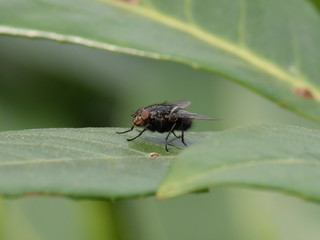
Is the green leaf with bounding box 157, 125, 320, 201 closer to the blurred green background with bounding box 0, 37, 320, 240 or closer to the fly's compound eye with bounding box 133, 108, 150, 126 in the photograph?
the fly's compound eye with bounding box 133, 108, 150, 126

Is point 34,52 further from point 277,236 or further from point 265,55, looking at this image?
point 265,55

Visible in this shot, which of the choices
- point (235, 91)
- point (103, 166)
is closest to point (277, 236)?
point (235, 91)

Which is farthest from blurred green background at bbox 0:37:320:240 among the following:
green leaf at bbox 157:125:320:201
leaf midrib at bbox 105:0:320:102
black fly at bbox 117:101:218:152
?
green leaf at bbox 157:125:320:201

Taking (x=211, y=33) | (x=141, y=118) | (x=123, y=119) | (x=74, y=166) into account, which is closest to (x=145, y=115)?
(x=141, y=118)

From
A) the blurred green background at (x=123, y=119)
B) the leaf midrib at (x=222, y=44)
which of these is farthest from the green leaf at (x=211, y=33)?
the blurred green background at (x=123, y=119)

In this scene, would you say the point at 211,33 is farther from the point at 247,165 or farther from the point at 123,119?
the point at 123,119

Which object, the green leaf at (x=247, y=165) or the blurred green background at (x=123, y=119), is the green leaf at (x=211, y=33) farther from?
the blurred green background at (x=123, y=119)
